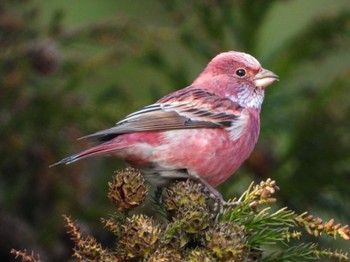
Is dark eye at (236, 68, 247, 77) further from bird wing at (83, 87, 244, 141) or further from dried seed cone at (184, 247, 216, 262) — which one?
dried seed cone at (184, 247, 216, 262)

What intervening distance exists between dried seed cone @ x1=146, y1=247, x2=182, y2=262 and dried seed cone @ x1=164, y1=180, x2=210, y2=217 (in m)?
0.23

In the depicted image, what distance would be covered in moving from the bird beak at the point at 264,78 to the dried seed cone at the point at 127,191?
1.78 m

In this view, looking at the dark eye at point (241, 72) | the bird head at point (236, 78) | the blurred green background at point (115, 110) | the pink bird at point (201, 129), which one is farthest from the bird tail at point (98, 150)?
the dark eye at point (241, 72)

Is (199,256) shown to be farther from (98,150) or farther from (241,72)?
(241,72)

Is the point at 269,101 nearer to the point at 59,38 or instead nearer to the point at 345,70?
the point at 345,70

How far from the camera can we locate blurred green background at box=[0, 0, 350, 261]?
4094mm

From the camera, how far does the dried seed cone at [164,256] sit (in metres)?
2.31

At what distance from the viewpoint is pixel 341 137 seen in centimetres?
435

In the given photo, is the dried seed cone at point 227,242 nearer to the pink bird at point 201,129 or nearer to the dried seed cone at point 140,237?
the dried seed cone at point 140,237

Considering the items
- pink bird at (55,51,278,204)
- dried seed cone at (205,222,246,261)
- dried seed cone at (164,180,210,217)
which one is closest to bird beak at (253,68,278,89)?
pink bird at (55,51,278,204)

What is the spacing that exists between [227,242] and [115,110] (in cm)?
191

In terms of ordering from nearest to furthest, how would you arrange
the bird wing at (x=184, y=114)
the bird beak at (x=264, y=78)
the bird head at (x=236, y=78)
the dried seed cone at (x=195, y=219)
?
the dried seed cone at (x=195, y=219) < the bird wing at (x=184, y=114) < the bird beak at (x=264, y=78) < the bird head at (x=236, y=78)

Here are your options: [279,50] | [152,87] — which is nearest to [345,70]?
[279,50]

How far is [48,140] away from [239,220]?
1742 mm
